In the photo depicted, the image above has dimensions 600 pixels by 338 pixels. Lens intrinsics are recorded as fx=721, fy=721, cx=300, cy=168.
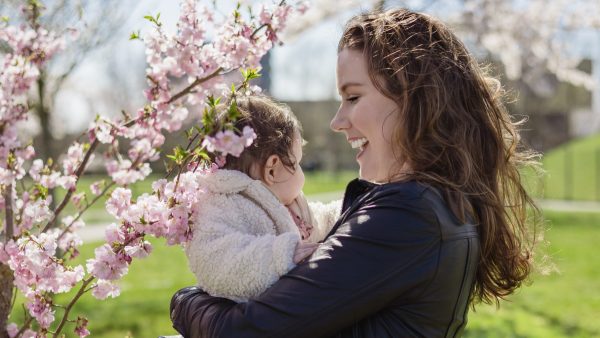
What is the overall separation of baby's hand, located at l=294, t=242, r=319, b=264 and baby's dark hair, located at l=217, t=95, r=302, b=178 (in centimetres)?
40

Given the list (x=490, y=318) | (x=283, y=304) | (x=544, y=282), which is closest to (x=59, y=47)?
(x=283, y=304)

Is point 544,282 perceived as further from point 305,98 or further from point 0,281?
point 305,98

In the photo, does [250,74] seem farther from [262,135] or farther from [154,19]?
[154,19]

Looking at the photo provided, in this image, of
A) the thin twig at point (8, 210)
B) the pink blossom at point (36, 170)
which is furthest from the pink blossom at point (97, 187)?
the thin twig at point (8, 210)

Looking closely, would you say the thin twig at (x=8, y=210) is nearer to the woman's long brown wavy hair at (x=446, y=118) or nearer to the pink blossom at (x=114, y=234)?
the pink blossom at (x=114, y=234)

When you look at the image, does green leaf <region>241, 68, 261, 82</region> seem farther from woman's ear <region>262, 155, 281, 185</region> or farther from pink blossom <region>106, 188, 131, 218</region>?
pink blossom <region>106, 188, 131, 218</region>

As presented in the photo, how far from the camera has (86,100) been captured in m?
33.8

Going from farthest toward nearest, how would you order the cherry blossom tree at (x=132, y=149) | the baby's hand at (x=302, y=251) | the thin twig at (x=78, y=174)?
the thin twig at (x=78, y=174) < the cherry blossom tree at (x=132, y=149) < the baby's hand at (x=302, y=251)

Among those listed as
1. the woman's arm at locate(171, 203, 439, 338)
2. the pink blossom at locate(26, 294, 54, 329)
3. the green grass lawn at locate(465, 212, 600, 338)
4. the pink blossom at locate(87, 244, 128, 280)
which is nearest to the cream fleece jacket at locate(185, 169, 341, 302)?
the woman's arm at locate(171, 203, 439, 338)

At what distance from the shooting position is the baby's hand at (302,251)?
163 cm

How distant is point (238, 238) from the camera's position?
5.81 ft

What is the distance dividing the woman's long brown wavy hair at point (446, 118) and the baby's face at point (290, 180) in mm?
385

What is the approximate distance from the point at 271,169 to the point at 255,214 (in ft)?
0.54

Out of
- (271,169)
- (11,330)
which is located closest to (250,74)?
(271,169)
